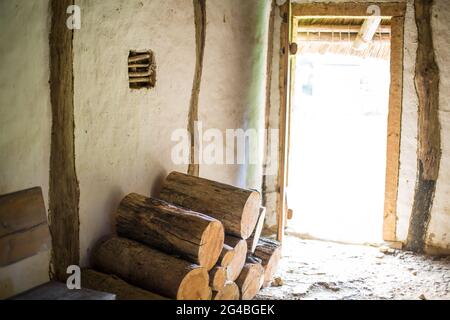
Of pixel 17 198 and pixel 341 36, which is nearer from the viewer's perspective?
pixel 17 198

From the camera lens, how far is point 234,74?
4805 millimetres

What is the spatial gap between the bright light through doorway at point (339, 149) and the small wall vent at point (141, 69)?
2349mm

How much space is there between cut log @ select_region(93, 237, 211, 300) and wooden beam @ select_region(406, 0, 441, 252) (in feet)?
9.62

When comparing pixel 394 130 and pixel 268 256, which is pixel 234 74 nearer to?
pixel 394 130

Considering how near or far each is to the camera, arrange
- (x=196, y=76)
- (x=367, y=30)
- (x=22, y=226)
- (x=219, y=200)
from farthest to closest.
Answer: (x=367, y=30), (x=196, y=76), (x=219, y=200), (x=22, y=226)

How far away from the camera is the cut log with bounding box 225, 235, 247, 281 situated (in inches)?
128

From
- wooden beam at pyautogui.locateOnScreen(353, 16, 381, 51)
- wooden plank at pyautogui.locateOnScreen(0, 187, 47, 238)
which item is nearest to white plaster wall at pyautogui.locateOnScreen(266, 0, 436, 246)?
wooden beam at pyautogui.locateOnScreen(353, 16, 381, 51)

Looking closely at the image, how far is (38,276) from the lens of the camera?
262cm

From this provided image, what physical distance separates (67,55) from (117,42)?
0.52 metres

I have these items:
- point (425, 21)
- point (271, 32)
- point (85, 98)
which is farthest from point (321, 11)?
point (85, 98)

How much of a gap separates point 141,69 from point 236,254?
4.90 ft

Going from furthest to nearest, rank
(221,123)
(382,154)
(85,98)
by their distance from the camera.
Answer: (382,154)
(221,123)
(85,98)

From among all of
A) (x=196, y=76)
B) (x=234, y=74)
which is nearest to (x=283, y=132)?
(x=234, y=74)
